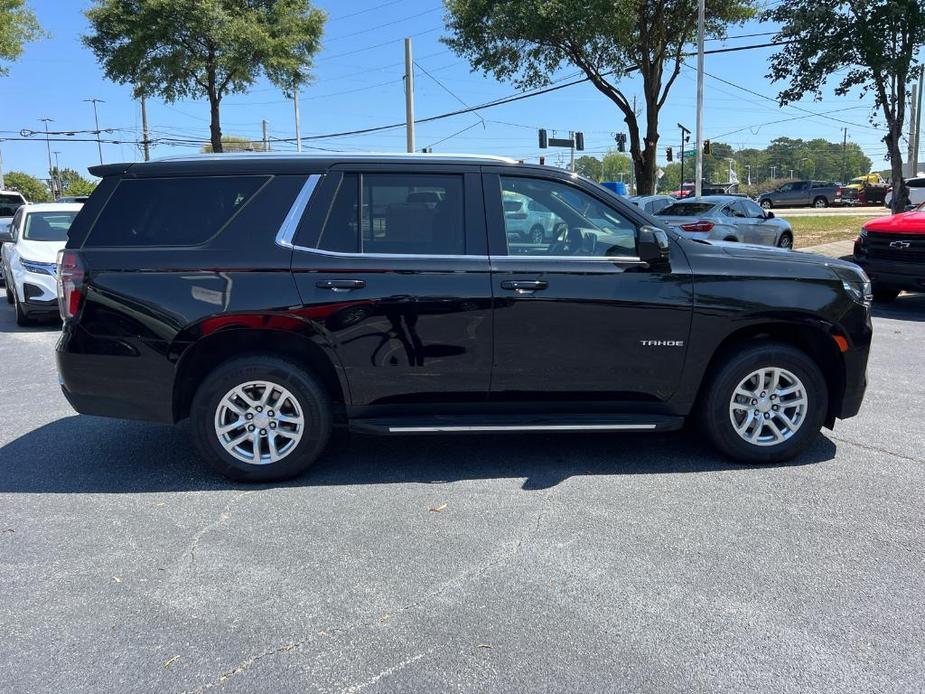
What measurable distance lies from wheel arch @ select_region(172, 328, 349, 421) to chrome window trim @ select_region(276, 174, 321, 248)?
53 cm

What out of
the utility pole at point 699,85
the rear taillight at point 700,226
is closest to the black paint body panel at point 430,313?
the rear taillight at point 700,226

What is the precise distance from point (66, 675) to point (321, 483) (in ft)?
6.36

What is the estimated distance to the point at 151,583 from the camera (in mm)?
3342

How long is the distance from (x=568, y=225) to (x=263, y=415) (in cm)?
214

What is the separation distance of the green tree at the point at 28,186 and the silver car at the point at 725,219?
9412 cm

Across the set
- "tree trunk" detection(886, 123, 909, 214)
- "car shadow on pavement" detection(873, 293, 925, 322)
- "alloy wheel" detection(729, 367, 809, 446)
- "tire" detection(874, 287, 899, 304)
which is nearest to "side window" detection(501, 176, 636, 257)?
"alloy wheel" detection(729, 367, 809, 446)

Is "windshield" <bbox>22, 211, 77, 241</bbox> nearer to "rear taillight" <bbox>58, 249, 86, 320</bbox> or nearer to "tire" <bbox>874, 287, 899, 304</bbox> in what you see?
"rear taillight" <bbox>58, 249, 86, 320</bbox>

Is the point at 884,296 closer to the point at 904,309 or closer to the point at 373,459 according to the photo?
the point at 904,309

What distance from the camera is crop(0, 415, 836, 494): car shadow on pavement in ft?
15.0

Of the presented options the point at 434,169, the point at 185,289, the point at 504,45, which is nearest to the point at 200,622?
the point at 185,289

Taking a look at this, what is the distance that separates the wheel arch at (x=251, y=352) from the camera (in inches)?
174

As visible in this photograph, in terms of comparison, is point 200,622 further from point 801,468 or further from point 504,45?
point 504,45

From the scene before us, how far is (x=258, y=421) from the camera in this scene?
443 cm

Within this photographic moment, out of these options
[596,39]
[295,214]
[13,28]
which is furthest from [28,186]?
[295,214]
